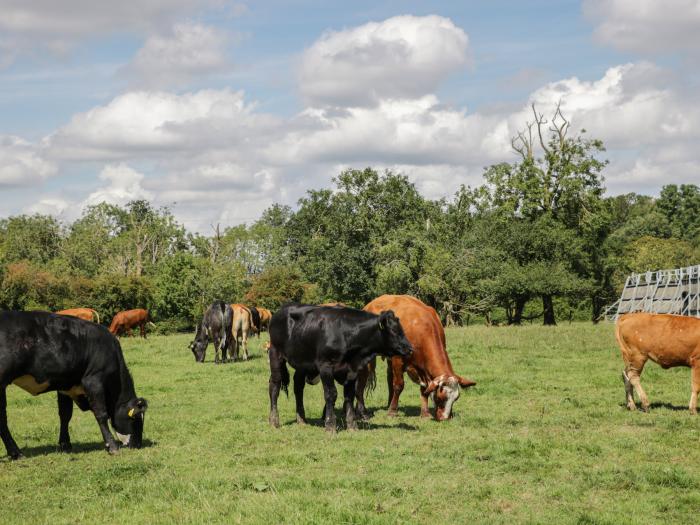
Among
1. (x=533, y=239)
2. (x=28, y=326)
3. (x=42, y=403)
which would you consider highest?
(x=533, y=239)

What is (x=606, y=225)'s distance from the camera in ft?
183

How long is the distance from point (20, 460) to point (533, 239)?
46823mm

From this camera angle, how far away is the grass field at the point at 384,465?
8594 millimetres

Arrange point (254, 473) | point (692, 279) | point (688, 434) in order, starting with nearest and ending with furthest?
point (254, 473) < point (688, 434) < point (692, 279)

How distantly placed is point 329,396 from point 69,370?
4.16 metres

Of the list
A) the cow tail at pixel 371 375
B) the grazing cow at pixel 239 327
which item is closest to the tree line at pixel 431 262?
the grazing cow at pixel 239 327

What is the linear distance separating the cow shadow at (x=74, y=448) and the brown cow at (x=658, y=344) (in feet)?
29.1

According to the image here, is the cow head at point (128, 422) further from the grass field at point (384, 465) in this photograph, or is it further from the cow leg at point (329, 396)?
the cow leg at point (329, 396)

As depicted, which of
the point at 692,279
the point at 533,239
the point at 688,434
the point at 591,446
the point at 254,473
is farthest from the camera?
the point at 533,239

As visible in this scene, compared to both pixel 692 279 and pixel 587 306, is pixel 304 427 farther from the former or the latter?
pixel 587 306

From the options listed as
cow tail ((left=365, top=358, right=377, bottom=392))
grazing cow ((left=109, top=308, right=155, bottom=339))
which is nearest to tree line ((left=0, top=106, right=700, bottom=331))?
grazing cow ((left=109, top=308, right=155, bottom=339))

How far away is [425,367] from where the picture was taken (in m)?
14.5

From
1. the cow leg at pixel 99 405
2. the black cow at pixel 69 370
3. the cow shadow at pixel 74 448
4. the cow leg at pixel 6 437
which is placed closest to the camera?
the black cow at pixel 69 370

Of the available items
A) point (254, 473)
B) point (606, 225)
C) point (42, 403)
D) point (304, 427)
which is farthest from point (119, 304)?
point (254, 473)
